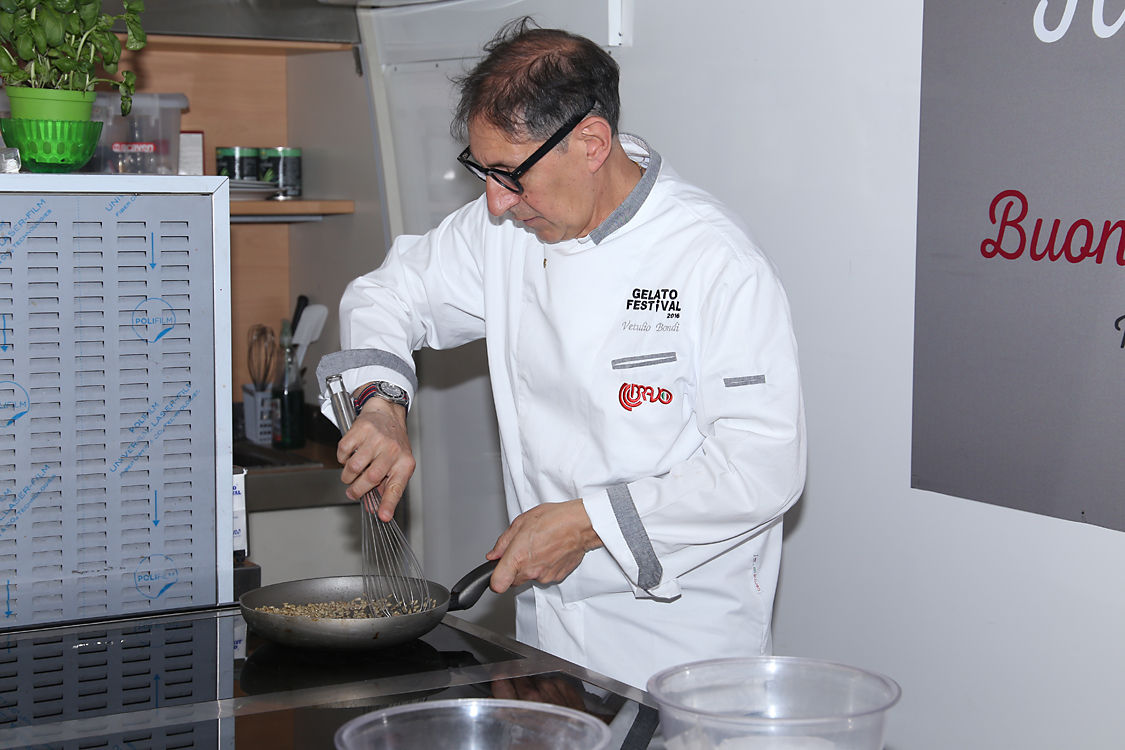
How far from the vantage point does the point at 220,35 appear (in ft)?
8.29

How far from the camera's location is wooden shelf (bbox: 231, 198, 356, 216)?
2.67 m

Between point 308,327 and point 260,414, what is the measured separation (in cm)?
24

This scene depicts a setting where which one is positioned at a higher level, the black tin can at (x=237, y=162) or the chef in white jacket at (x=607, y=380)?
the black tin can at (x=237, y=162)

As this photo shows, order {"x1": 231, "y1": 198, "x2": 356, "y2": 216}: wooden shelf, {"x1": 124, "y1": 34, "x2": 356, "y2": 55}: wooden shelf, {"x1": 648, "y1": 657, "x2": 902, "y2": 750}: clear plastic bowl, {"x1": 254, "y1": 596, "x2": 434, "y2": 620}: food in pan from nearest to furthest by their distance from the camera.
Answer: {"x1": 648, "y1": 657, "x2": 902, "y2": 750}: clear plastic bowl
{"x1": 254, "y1": 596, "x2": 434, "y2": 620}: food in pan
{"x1": 124, "y1": 34, "x2": 356, "y2": 55}: wooden shelf
{"x1": 231, "y1": 198, "x2": 356, "y2": 216}: wooden shelf

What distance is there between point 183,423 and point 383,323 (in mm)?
300

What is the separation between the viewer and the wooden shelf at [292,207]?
267cm

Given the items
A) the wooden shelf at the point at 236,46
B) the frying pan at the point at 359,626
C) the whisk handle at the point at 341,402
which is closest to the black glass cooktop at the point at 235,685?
the frying pan at the point at 359,626

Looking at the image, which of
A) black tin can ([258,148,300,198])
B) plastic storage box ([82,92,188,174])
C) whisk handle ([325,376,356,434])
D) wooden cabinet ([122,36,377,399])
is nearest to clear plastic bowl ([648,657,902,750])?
whisk handle ([325,376,356,434])

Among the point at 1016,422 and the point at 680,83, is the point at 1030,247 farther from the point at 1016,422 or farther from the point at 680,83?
the point at 680,83

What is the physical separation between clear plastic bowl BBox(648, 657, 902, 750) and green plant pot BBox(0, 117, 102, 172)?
3.16 ft

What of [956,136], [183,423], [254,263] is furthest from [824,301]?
[254,263]

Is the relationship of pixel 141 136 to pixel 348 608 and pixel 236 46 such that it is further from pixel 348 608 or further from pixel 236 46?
pixel 348 608

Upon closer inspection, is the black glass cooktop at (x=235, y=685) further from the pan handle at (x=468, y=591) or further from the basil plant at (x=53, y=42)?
the basil plant at (x=53, y=42)

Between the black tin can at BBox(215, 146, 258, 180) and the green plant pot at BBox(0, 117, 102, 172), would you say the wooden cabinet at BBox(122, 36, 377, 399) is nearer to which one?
the black tin can at BBox(215, 146, 258, 180)
